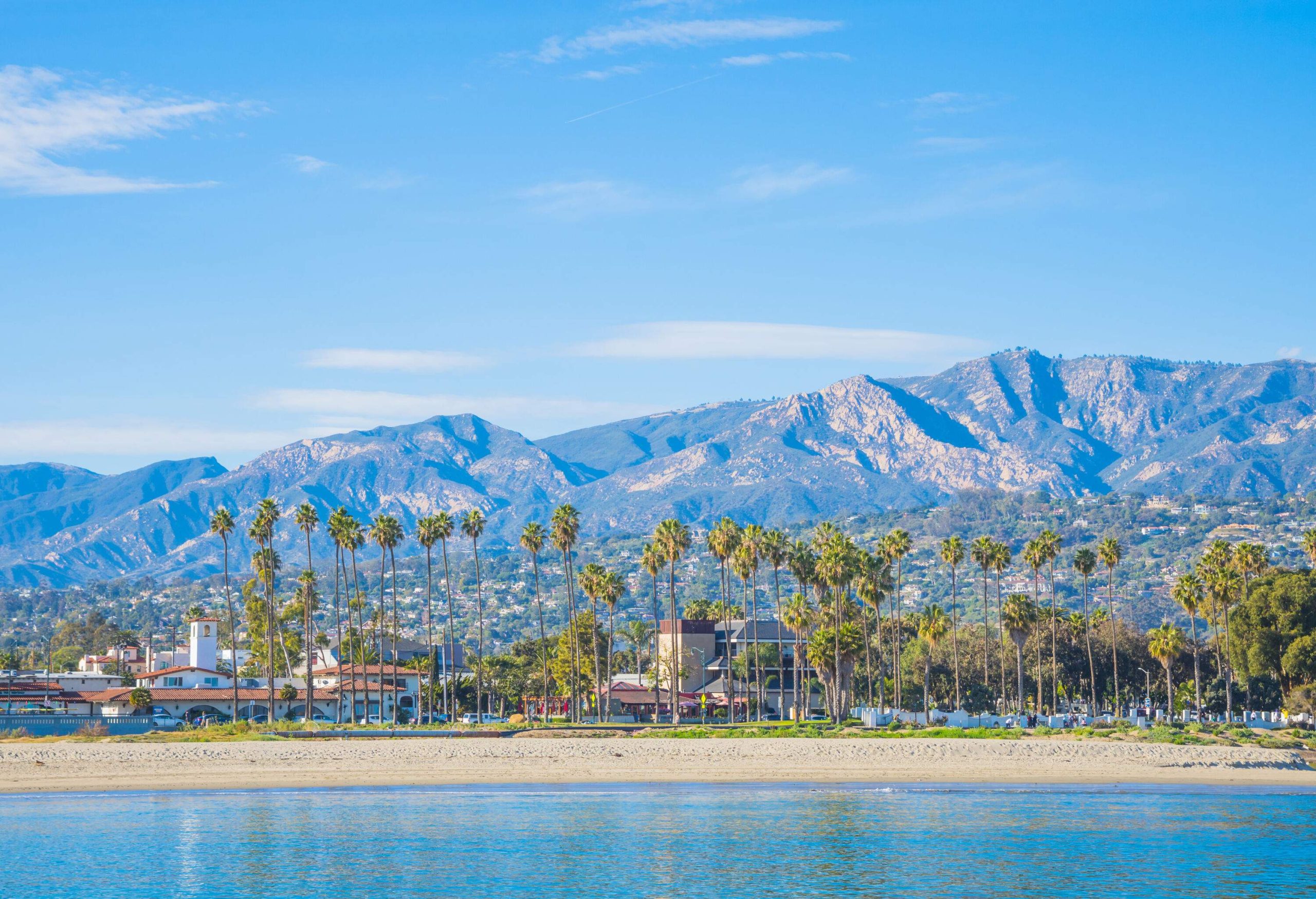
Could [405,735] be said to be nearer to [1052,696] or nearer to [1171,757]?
[1171,757]

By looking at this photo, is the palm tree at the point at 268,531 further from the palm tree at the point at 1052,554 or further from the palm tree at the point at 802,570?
the palm tree at the point at 1052,554

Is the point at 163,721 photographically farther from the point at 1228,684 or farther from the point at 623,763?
the point at 1228,684

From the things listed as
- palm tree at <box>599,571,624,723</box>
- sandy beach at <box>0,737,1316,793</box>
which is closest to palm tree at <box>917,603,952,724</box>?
palm tree at <box>599,571,624,723</box>

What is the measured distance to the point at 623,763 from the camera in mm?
71250

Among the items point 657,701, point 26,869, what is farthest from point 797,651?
point 26,869

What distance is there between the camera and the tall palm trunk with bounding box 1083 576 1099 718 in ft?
367

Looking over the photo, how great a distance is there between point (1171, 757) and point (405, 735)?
148ft

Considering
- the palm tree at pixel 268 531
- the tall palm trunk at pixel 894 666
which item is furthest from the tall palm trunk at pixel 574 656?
the tall palm trunk at pixel 894 666

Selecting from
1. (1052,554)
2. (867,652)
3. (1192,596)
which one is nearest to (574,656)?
(867,652)

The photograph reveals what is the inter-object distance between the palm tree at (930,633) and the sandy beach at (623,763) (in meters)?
33.3

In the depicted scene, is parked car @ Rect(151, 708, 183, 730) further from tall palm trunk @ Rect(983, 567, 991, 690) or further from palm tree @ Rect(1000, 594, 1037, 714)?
tall palm trunk @ Rect(983, 567, 991, 690)

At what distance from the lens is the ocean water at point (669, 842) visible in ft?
132

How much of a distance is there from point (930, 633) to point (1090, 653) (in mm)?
13166

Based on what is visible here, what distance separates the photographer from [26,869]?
42094 mm
